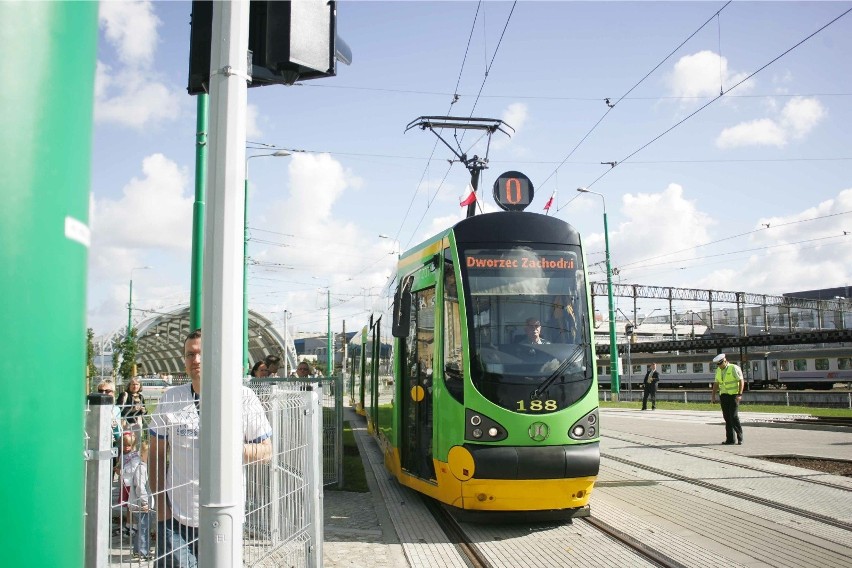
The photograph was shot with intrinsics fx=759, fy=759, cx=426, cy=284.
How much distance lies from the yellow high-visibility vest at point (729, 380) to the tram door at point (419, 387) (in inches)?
311

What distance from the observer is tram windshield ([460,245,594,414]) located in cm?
810

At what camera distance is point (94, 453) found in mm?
2850

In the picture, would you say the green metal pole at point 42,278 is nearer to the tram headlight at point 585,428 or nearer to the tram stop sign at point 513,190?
the tram headlight at point 585,428

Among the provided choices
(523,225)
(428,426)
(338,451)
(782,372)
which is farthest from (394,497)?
(782,372)

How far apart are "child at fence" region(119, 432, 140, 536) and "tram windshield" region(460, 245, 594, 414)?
16.2 ft

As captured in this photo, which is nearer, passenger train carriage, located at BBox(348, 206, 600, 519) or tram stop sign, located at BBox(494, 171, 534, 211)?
passenger train carriage, located at BBox(348, 206, 600, 519)

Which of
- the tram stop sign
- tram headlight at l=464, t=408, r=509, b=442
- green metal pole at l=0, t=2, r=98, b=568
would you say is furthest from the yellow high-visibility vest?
green metal pole at l=0, t=2, r=98, b=568

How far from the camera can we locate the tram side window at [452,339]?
820 centimetres

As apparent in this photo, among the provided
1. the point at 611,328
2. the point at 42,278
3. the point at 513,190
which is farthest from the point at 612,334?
the point at 42,278

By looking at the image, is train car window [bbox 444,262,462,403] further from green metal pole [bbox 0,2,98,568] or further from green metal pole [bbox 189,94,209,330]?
green metal pole [bbox 0,2,98,568]

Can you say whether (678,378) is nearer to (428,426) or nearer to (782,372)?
(782,372)

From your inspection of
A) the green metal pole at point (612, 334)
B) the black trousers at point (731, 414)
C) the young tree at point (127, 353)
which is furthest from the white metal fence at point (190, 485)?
the young tree at point (127, 353)

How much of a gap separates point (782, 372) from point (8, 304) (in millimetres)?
54911

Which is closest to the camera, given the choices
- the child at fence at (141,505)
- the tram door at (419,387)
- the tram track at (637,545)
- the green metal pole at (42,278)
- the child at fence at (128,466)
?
the green metal pole at (42,278)
